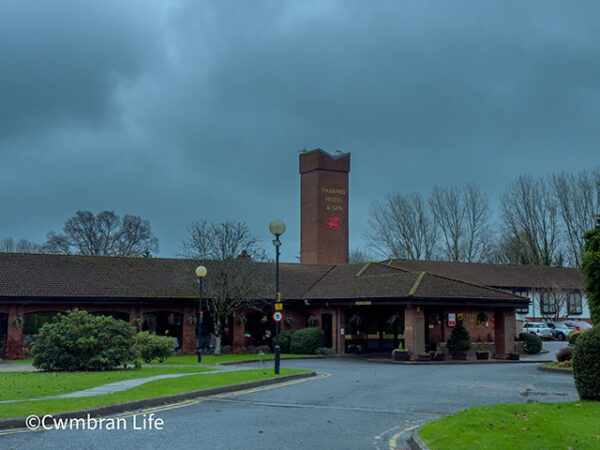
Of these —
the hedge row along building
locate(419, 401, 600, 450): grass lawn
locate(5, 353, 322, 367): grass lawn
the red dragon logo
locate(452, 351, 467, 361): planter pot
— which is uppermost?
the red dragon logo

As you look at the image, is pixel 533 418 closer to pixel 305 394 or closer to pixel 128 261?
pixel 305 394

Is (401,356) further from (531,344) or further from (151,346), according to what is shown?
(151,346)

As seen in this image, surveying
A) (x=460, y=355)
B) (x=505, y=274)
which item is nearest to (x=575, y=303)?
(x=505, y=274)

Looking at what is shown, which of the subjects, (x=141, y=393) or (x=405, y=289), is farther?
(x=405, y=289)

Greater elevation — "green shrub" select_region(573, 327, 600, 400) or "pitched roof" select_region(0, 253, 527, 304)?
"pitched roof" select_region(0, 253, 527, 304)

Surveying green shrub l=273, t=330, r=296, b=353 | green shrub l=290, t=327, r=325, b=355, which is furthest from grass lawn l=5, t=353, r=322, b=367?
green shrub l=273, t=330, r=296, b=353

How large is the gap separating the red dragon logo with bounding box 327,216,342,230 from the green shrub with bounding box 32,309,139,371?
108 feet

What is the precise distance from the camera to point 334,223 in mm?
56562

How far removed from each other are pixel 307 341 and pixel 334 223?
785 inches

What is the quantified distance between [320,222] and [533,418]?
4417 centimetres

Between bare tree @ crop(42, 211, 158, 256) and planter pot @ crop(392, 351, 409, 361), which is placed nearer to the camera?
planter pot @ crop(392, 351, 409, 361)

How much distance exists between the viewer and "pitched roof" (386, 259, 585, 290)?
58875 millimetres

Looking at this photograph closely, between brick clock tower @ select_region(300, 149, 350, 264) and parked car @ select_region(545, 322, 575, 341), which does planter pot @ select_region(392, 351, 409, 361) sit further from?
parked car @ select_region(545, 322, 575, 341)

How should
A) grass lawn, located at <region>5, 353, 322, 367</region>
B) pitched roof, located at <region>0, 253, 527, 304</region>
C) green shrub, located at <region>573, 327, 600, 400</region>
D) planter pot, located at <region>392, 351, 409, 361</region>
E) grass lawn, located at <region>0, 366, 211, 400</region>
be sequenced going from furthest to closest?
1. pitched roof, located at <region>0, 253, 527, 304</region>
2. planter pot, located at <region>392, 351, 409, 361</region>
3. grass lawn, located at <region>5, 353, 322, 367</region>
4. grass lawn, located at <region>0, 366, 211, 400</region>
5. green shrub, located at <region>573, 327, 600, 400</region>
